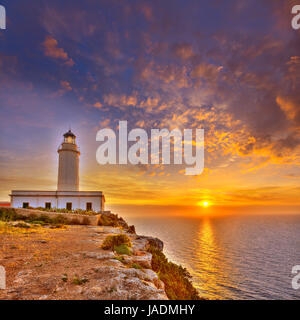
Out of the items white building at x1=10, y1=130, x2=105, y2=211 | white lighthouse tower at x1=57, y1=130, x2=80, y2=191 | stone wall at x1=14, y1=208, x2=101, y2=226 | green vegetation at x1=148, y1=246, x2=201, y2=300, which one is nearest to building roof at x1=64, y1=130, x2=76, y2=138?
white lighthouse tower at x1=57, y1=130, x2=80, y2=191

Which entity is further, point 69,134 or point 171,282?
point 69,134

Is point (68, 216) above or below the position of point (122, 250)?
below

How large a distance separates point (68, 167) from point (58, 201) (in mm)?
6647

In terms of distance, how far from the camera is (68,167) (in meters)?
36.8

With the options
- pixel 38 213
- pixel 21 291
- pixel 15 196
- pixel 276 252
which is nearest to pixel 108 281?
pixel 21 291

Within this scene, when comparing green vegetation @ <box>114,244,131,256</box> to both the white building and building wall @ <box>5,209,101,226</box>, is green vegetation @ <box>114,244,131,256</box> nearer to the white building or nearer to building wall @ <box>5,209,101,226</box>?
building wall @ <box>5,209,101,226</box>

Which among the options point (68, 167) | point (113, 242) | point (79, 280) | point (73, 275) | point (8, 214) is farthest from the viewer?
point (68, 167)

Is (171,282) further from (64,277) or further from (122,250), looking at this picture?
(64,277)

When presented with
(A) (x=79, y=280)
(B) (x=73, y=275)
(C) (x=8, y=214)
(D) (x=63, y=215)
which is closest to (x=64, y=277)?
(B) (x=73, y=275)

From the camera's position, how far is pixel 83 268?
5.97 meters

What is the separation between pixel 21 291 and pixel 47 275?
932mm

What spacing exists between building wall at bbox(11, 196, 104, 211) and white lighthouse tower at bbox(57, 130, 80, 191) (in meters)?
3.29

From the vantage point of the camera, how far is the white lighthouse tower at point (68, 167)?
119ft
